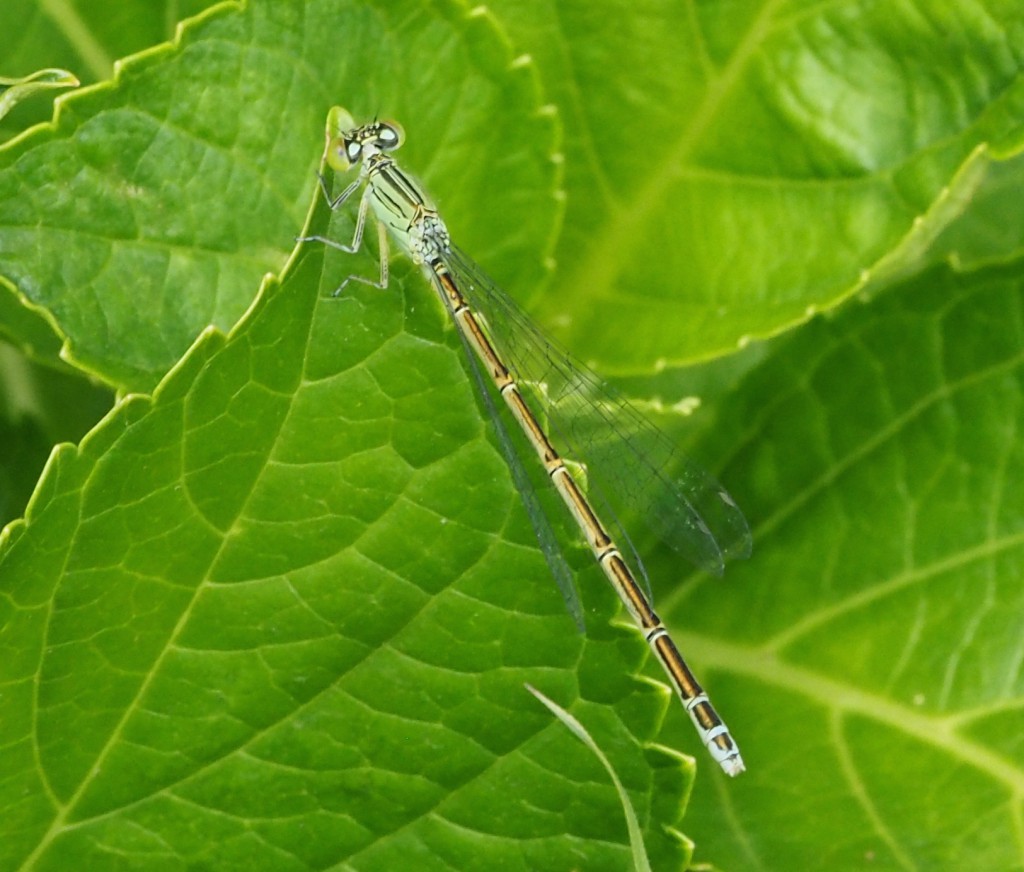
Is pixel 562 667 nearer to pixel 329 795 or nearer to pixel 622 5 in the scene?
pixel 329 795

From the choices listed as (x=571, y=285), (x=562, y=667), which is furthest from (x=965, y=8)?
(x=562, y=667)

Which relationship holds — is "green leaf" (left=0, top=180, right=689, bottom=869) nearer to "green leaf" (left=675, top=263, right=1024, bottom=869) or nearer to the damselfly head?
the damselfly head

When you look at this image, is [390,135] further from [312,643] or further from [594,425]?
[312,643]

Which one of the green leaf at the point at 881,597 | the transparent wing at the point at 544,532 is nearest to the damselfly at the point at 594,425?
the green leaf at the point at 881,597

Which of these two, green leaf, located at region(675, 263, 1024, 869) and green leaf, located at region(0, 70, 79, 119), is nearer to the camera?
green leaf, located at region(0, 70, 79, 119)

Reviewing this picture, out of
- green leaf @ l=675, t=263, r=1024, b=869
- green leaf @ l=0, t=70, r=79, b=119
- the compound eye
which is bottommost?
green leaf @ l=675, t=263, r=1024, b=869

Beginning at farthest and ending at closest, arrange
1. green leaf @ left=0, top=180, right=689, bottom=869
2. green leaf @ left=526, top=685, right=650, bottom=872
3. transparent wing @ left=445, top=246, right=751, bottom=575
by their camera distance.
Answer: transparent wing @ left=445, top=246, right=751, bottom=575 → green leaf @ left=526, top=685, right=650, bottom=872 → green leaf @ left=0, top=180, right=689, bottom=869

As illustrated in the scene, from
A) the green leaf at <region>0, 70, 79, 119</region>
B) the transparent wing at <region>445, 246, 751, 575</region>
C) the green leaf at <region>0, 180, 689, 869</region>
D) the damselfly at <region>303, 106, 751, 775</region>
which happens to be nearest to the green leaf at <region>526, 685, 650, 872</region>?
the green leaf at <region>0, 180, 689, 869</region>
